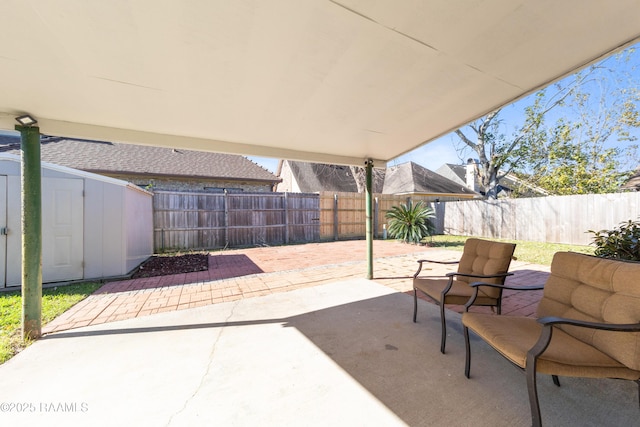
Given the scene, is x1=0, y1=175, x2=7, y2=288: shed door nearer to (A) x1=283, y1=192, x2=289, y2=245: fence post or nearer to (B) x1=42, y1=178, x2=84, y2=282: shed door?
(B) x1=42, y1=178, x2=84, y2=282: shed door

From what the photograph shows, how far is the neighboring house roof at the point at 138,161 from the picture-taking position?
9156 mm

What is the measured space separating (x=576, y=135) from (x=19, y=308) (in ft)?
60.3

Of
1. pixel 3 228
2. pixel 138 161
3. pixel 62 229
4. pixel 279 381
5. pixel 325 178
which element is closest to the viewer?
pixel 279 381

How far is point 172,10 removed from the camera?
1452mm

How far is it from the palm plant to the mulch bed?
6.88 m

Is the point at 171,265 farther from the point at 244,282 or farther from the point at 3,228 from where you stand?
the point at 3,228

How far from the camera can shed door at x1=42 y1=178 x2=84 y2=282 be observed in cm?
413

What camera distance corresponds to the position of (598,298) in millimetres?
1716

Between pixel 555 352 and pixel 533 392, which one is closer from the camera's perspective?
pixel 533 392

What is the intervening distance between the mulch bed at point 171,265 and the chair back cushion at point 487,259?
5.08 meters

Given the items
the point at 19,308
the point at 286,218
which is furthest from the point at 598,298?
the point at 286,218

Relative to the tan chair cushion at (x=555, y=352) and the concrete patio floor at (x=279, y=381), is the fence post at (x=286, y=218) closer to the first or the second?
the concrete patio floor at (x=279, y=381)

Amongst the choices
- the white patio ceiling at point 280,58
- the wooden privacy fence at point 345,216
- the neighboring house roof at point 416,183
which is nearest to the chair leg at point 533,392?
the white patio ceiling at point 280,58

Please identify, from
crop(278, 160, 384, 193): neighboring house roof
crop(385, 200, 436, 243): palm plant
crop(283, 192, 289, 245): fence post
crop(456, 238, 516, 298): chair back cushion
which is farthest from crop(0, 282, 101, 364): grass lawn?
crop(278, 160, 384, 193): neighboring house roof
